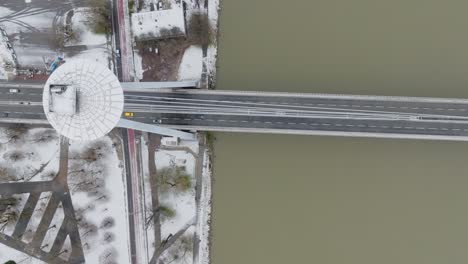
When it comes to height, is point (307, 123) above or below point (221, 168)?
above

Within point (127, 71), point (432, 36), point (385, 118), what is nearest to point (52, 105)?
point (127, 71)

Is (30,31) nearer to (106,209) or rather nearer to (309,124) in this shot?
(106,209)

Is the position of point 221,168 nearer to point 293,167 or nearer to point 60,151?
point 293,167

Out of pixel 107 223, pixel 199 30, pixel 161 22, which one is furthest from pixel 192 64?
Answer: pixel 107 223

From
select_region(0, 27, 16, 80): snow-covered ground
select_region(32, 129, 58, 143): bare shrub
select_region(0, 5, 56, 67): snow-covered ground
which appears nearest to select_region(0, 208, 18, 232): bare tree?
select_region(32, 129, 58, 143): bare shrub

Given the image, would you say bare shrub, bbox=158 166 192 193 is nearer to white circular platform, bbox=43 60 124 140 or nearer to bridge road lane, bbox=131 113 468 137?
bridge road lane, bbox=131 113 468 137
